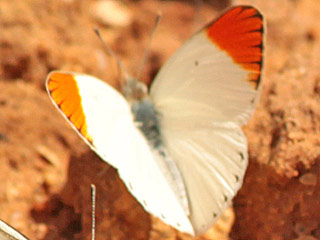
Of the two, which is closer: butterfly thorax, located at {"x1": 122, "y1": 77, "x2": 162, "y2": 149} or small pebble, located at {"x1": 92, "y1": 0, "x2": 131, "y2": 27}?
butterfly thorax, located at {"x1": 122, "y1": 77, "x2": 162, "y2": 149}

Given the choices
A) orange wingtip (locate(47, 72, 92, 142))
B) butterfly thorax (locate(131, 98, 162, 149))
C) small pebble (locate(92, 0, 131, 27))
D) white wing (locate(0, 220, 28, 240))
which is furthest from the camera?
small pebble (locate(92, 0, 131, 27))

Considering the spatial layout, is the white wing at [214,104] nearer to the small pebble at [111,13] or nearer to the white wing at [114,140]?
the white wing at [114,140]

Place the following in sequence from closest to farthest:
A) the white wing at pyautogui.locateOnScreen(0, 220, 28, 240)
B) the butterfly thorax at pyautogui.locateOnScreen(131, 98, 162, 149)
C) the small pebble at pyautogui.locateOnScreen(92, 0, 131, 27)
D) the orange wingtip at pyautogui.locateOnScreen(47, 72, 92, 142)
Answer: the white wing at pyautogui.locateOnScreen(0, 220, 28, 240), the orange wingtip at pyautogui.locateOnScreen(47, 72, 92, 142), the butterfly thorax at pyautogui.locateOnScreen(131, 98, 162, 149), the small pebble at pyautogui.locateOnScreen(92, 0, 131, 27)

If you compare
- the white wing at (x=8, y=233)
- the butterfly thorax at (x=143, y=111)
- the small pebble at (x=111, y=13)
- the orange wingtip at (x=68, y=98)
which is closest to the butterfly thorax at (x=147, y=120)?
the butterfly thorax at (x=143, y=111)

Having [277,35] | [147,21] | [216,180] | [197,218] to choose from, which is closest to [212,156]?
[216,180]

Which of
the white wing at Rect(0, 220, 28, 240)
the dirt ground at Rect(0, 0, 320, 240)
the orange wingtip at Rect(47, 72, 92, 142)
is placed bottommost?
the dirt ground at Rect(0, 0, 320, 240)

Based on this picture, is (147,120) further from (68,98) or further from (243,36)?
(243,36)

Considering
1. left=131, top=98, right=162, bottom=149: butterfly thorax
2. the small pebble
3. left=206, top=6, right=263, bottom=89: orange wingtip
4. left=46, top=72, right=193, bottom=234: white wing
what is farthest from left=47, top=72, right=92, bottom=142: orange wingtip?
the small pebble

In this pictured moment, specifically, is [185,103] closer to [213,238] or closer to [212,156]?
[212,156]

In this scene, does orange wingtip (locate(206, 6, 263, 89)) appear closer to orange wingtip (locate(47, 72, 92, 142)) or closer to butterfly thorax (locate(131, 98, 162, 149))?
butterfly thorax (locate(131, 98, 162, 149))
